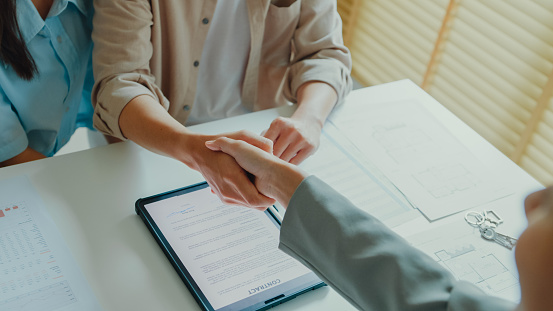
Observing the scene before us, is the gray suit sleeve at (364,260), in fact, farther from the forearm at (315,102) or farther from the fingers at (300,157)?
the forearm at (315,102)

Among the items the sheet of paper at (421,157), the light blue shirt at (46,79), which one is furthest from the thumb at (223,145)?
the light blue shirt at (46,79)

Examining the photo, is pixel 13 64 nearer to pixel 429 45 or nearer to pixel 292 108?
pixel 292 108

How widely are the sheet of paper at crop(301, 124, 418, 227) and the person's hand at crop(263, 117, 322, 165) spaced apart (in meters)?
0.04

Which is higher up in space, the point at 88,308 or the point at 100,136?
the point at 88,308

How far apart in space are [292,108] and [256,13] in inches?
9.5

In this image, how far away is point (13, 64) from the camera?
1.09m

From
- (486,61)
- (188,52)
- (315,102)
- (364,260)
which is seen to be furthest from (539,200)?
(486,61)

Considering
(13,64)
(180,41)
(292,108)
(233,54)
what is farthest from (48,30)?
(292,108)

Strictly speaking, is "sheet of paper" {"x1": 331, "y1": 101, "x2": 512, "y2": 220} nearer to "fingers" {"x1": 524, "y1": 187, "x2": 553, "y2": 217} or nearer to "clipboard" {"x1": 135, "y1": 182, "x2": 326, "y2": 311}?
"clipboard" {"x1": 135, "y1": 182, "x2": 326, "y2": 311}

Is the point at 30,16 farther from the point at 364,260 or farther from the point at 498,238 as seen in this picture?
the point at 498,238

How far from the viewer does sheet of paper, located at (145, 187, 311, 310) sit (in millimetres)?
843

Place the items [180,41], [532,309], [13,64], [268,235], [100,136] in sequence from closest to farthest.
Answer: [532,309], [268,235], [13,64], [180,41], [100,136]

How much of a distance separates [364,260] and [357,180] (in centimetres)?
43

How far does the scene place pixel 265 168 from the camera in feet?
3.00
